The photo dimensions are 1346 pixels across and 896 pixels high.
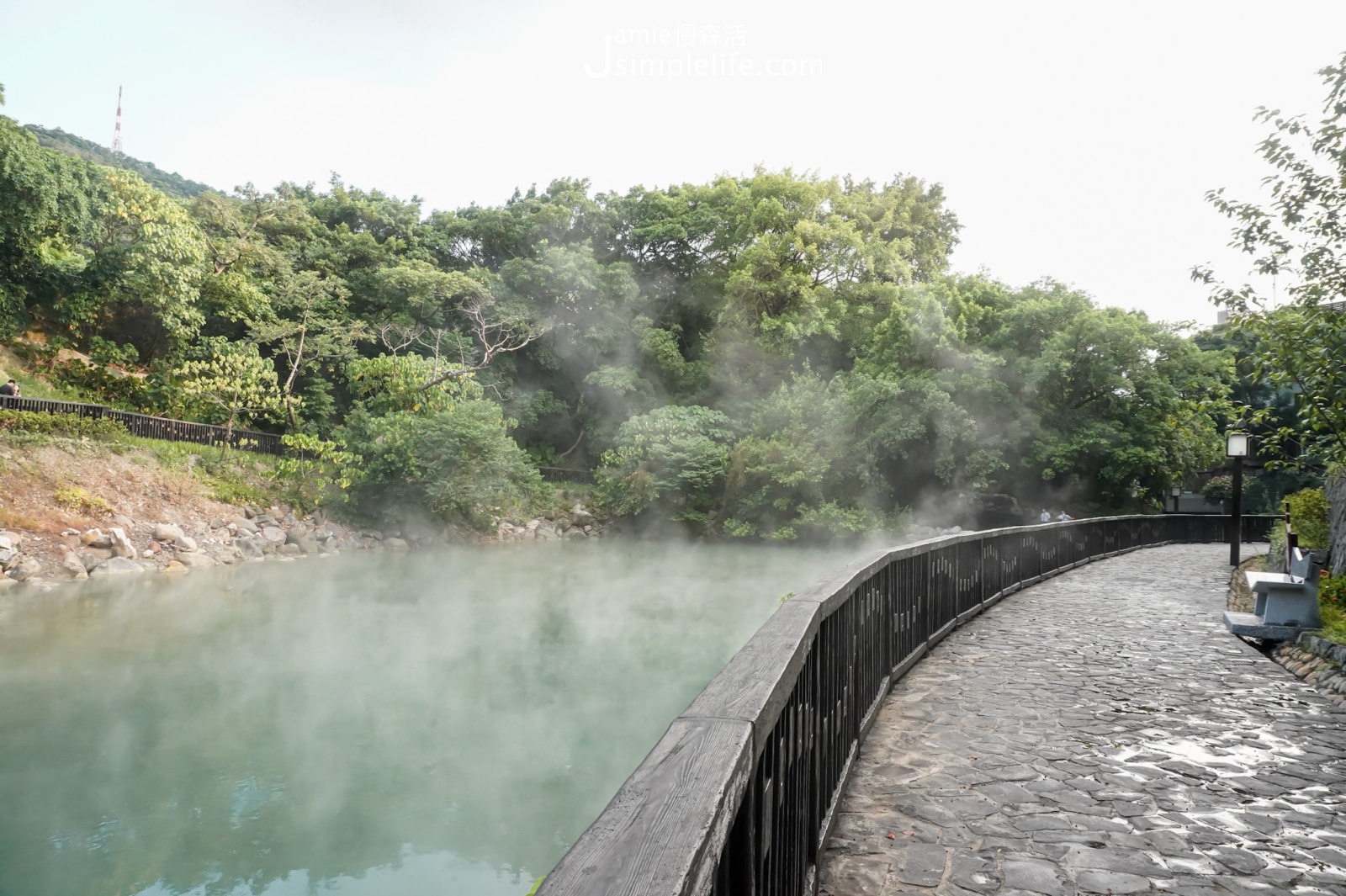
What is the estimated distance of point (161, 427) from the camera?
76.8 feet

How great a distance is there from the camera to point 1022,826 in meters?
3.55

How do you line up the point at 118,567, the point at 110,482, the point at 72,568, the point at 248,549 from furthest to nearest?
the point at 248,549
the point at 110,482
the point at 118,567
the point at 72,568

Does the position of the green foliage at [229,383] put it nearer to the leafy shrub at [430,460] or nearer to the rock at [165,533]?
the leafy shrub at [430,460]

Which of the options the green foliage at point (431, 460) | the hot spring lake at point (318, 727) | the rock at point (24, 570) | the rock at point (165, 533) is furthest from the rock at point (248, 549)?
the rock at point (24, 570)

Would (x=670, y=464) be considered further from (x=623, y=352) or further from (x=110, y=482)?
(x=110, y=482)

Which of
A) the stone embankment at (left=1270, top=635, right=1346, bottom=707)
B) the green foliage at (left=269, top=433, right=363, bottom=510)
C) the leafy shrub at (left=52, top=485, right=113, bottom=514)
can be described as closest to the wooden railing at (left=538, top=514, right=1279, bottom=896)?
the stone embankment at (left=1270, top=635, right=1346, bottom=707)

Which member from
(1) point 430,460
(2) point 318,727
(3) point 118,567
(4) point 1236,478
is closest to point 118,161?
(1) point 430,460

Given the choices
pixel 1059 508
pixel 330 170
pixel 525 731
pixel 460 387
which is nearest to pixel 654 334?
pixel 460 387

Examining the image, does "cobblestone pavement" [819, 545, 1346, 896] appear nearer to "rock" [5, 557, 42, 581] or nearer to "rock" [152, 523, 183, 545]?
"rock" [5, 557, 42, 581]

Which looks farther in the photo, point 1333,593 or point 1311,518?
point 1311,518

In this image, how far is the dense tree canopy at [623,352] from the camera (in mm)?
26938

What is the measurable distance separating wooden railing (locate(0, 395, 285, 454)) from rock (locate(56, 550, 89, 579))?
5219 millimetres

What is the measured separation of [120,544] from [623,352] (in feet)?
72.7

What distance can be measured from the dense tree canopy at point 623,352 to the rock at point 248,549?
189 inches
